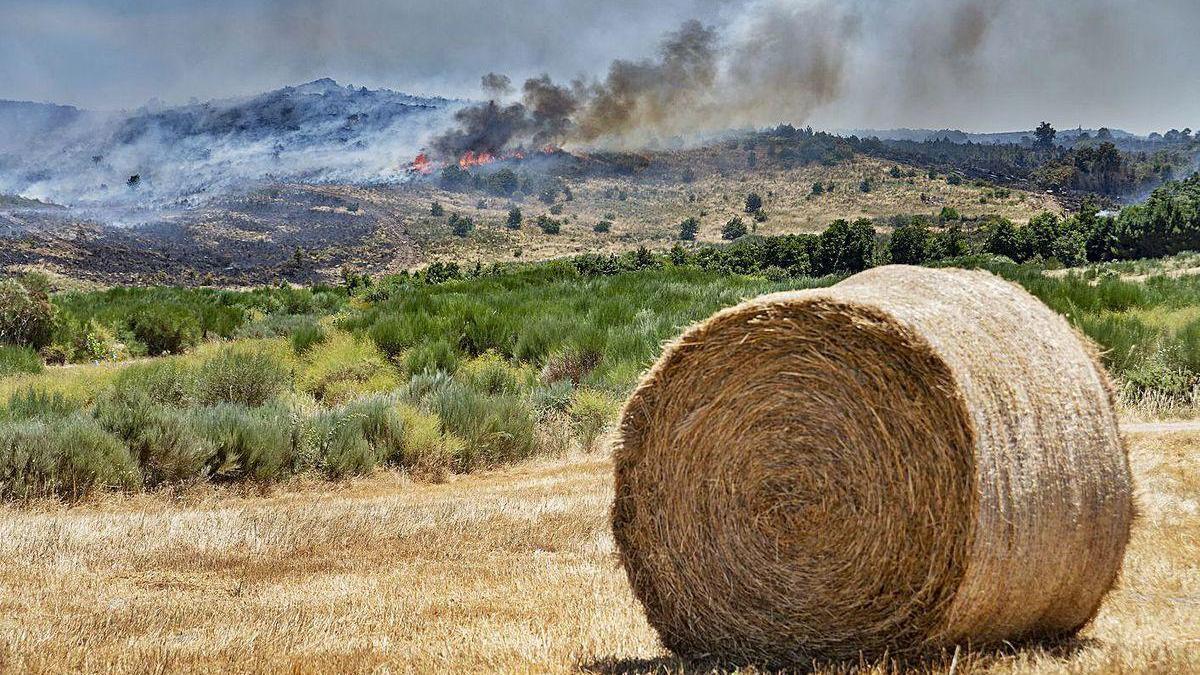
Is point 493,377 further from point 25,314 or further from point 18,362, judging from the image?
point 25,314

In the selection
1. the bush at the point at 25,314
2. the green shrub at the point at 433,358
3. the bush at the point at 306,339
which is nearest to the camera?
the green shrub at the point at 433,358

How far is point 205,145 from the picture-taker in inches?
5502

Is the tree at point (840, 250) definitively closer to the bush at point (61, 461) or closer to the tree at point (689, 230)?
the bush at point (61, 461)

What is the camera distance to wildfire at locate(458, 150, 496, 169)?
5450 inches

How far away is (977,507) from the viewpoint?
3865 millimetres

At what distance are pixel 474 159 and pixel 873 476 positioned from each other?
5526 inches

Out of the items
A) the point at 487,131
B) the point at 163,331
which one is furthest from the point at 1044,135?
the point at 163,331

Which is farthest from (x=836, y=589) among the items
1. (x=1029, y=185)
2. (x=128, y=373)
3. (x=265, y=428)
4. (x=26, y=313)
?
(x=1029, y=185)

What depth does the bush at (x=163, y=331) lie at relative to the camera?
75.9ft

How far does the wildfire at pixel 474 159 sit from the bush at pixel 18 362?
12015 cm

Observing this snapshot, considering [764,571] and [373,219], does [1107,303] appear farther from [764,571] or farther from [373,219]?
[373,219]

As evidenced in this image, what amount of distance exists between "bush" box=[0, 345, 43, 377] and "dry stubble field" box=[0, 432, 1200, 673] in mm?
9975

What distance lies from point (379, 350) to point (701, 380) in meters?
13.9

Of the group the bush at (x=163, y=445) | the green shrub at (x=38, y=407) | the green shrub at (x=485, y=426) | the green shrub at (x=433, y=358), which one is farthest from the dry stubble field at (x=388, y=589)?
the green shrub at (x=433, y=358)
